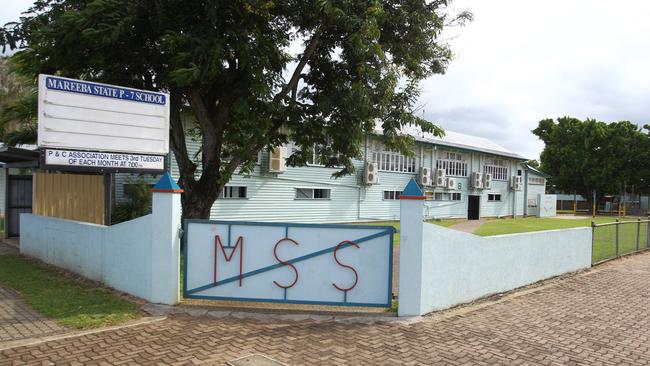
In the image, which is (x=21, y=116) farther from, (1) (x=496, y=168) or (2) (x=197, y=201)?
(1) (x=496, y=168)

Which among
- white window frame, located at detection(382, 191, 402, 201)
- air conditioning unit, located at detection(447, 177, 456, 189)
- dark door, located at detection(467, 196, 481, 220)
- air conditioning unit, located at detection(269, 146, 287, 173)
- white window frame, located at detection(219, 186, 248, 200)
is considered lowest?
dark door, located at detection(467, 196, 481, 220)

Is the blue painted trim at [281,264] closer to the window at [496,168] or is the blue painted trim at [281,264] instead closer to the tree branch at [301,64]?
the tree branch at [301,64]

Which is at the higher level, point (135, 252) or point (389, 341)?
point (135, 252)

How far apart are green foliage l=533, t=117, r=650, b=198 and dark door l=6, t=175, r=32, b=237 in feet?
174

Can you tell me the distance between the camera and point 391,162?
90.8 ft

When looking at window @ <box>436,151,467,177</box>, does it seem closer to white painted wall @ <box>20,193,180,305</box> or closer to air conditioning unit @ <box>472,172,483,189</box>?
air conditioning unit @ <box>472,172,483,189</box>

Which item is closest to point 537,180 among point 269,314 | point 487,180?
point 487,180

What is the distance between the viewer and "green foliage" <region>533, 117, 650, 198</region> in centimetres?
5062

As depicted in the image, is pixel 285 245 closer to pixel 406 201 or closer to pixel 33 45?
pixel 406 201

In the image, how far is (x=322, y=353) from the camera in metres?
5.21

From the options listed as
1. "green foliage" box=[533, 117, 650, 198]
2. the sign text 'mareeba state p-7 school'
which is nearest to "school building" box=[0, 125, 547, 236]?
the sign text 'mareeba state p-7 school'

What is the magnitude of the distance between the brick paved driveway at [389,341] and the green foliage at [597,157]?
167ft

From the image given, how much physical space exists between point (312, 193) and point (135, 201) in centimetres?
916

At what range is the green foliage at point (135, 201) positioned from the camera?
15862mm
